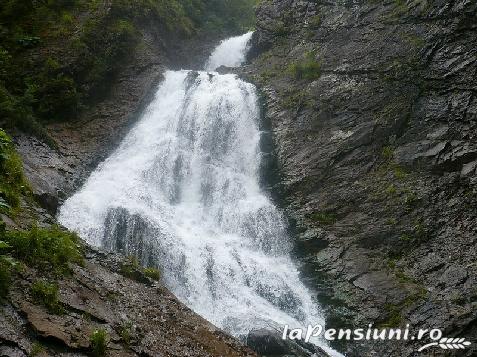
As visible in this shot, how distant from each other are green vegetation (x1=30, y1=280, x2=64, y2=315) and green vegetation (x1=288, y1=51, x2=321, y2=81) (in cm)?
1628

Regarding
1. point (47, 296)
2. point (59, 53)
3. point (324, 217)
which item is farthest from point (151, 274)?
point (59, 53)

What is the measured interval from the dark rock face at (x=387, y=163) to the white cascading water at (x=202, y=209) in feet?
4.13

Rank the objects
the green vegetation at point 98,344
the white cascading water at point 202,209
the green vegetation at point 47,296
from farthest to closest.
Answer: the white cascading water at point 202,209, the green vegetation at point 47,296, the green vegetation at point 98,344

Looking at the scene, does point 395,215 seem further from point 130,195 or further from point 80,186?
point 80,186

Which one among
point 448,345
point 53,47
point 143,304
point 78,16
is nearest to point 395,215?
point 448,345

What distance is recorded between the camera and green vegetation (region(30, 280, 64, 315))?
707 cm

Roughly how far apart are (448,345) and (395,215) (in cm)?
486

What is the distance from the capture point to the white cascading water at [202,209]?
43.7 feet

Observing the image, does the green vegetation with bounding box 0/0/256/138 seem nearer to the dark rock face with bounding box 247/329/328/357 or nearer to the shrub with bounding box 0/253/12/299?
the shrub with bounding box 0/253/12/299

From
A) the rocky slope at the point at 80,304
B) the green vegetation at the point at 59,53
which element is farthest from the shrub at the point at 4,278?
the green vegetation at the point at 59,53

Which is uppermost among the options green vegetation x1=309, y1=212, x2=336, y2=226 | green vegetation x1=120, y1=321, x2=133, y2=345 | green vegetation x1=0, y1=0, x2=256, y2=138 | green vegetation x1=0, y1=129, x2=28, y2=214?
green vegetation x1=0, y1=0, x2=256, y2=138

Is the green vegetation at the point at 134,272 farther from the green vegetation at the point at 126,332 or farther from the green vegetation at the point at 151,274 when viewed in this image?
the green vegetation at the point at 126,332

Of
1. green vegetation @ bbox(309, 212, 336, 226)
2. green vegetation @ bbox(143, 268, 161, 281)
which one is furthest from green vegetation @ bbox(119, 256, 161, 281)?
green vegetation @ bbox(309, 212, 336, 226)

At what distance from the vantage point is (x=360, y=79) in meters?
18.7
